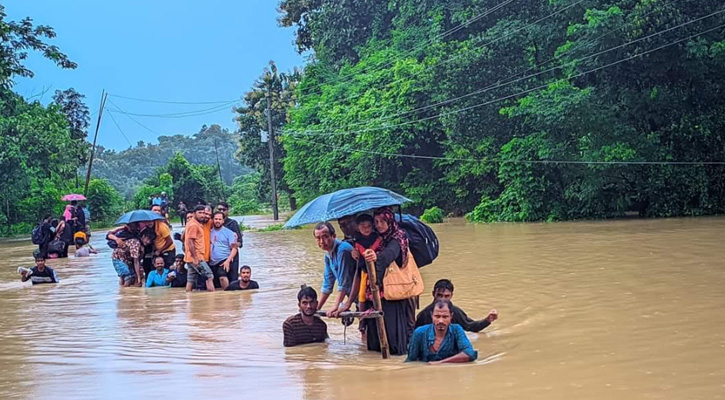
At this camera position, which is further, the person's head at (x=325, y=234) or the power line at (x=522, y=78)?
the power line at (x=522, y=78)

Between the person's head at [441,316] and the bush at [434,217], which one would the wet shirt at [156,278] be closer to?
the person's head at [441,316]

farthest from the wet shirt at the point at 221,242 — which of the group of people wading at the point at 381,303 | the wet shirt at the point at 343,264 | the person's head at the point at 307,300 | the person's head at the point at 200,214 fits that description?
the wet shirt at the point at 343,264

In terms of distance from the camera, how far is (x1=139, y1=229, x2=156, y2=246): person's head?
45.4ft

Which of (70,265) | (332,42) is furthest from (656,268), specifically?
(332,42)

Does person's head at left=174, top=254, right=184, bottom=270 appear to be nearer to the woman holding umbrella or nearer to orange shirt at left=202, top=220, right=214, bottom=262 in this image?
orange shirt at left=202, top=220, right=214, bottom=262

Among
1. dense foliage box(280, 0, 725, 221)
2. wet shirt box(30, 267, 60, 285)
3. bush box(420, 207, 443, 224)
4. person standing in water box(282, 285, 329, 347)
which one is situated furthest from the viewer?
bush box(420, 207, 443, 224)

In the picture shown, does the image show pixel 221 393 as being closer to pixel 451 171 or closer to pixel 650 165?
pixel 650 165

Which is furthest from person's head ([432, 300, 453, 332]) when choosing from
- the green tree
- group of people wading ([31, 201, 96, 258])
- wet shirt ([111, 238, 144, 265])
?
the green tree

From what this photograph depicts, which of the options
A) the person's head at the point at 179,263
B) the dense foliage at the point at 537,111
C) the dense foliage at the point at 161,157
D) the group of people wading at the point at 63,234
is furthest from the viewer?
the dense foliage at the point at 161,157

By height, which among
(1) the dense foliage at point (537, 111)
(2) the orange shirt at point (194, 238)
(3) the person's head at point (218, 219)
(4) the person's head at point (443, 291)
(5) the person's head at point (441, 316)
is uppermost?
(1) the dense foliage at point (537, 111)

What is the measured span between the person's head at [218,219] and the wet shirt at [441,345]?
621cm

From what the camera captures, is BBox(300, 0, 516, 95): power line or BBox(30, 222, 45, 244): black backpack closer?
BBox(30, 222, 45, 244): black backpack

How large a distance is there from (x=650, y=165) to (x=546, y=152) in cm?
382

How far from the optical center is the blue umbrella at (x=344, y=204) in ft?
22.7
